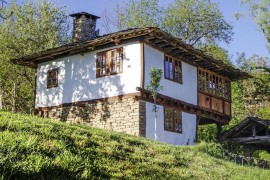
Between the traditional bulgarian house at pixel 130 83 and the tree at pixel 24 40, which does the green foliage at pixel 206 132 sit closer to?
the traditional bulgarian house at pixel 130 83

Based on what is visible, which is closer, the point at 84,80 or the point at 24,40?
the point at 84,80

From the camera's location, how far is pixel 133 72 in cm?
1922

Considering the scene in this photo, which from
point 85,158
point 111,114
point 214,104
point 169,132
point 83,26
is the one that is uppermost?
point 83,26

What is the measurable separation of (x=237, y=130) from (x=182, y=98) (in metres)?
5.40

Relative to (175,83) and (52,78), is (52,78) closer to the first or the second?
(52,78)

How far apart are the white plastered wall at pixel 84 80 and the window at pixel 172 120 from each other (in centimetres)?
254

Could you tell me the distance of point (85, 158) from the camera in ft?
24.0

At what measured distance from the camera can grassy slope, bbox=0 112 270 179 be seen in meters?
5.85

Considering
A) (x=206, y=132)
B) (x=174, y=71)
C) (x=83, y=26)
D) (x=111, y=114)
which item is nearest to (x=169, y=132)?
(x=111, y=114)

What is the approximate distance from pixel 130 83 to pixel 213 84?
7600 millimetres

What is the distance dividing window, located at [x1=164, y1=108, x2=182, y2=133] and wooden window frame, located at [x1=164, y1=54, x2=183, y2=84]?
1577 mm

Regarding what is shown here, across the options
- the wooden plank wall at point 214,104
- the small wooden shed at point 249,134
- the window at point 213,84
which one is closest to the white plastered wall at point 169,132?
the wooden plank wall at point 214,104

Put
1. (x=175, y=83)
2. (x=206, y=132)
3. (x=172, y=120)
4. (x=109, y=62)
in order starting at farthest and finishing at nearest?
(x=206, y=132) < (x=175, y=83) < (x=172, y=120) < (x=109, y=62)

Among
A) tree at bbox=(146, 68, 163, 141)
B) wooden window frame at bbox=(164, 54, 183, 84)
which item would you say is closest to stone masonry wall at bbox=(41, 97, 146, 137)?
tree at bbox=(146, 68, 163, 141)
